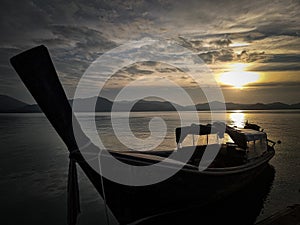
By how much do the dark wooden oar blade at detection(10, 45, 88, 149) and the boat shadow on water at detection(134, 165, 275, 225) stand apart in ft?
18.2

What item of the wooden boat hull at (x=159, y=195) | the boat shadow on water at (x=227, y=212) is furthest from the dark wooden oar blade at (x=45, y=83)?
the boat shadow on water at (x=227, y=212)

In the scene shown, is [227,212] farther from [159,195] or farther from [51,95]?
[51,95]

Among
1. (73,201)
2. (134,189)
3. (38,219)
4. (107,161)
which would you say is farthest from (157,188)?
(38,219)

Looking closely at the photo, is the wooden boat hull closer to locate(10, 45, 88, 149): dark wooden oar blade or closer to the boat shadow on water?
the boat shadow on water

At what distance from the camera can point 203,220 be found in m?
11.3

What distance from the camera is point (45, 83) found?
548 centimetres

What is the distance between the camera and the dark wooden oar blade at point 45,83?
5.17m

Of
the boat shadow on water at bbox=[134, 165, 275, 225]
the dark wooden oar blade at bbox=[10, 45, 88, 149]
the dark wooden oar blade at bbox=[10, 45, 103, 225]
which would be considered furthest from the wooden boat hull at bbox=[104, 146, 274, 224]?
the dark wooden oar blade at bbox=[10, 45, 88, 149]

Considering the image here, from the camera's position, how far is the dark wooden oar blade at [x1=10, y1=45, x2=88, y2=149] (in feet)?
17.0

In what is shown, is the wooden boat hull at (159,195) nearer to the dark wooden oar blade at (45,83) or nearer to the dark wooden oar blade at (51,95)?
the dark wooden oar blade at (51,95)

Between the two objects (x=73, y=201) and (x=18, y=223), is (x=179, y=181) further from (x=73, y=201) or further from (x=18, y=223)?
(x=18, y=223)

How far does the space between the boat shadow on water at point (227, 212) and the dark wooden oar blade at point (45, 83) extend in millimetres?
5536

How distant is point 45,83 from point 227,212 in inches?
458

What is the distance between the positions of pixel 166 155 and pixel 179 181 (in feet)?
11.8
